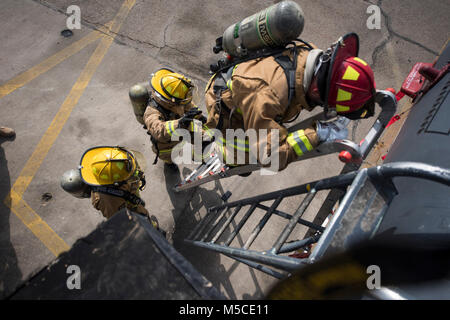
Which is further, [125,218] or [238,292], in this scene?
[238,292]

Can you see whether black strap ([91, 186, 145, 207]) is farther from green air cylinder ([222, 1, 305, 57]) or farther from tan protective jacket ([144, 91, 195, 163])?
green air cylinder ([222, 1, 305, 57])

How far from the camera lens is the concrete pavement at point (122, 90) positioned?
383 cm

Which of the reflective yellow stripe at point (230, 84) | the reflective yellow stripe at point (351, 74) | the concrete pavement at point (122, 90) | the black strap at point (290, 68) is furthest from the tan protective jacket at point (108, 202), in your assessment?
the reflective yellow stripe at point (351, 74)

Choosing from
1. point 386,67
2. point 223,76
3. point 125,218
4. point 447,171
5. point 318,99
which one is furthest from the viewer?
point 386,67

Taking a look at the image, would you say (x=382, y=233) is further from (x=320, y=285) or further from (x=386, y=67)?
(x=386, y=67)

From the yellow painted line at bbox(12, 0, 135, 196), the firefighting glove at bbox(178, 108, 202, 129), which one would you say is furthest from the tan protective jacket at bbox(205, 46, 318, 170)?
the yellow painted line at bbox(12, 0, 135, 196)

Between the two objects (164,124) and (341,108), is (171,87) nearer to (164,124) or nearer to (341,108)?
(164,124)

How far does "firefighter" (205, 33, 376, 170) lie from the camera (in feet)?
7.15

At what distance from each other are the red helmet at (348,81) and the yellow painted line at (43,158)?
379cm

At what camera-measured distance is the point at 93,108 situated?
4.96 m

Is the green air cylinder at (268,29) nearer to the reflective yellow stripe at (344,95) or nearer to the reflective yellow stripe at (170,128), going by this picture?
the reflective yellow stripe at (344,95)

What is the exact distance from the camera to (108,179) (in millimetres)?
2873

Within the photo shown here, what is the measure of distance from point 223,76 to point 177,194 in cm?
210
